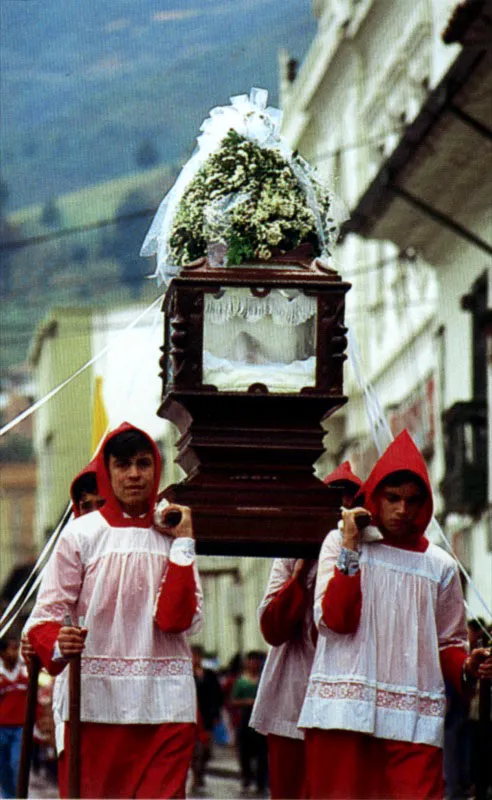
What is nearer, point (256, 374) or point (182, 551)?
point (182, 551)

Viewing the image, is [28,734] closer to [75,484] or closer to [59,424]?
[75,484]

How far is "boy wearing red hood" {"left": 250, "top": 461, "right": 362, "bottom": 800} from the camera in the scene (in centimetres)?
1193

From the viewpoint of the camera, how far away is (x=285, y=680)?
1212 cm

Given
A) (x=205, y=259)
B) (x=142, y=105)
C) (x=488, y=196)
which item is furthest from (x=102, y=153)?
(x=205, y=259)

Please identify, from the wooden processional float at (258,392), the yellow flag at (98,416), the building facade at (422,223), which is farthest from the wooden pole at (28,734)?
the building facade at (422,223)

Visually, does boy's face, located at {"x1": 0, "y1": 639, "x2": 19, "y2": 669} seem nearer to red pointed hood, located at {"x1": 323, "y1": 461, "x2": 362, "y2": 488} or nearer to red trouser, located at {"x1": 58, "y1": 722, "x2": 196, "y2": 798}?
red pointed hood, located at {"x1": 323, "y1": 461, "x2": 362, "y2": 488}

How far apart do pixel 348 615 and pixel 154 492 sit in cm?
98

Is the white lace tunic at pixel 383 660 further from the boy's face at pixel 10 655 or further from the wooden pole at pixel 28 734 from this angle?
the boy's face at pixel 10 655

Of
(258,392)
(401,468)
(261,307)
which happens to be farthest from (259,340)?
(401,468)

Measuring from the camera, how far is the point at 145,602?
36.3 feet

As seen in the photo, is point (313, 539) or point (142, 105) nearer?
point (313, 539)

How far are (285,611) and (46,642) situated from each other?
1.40 m

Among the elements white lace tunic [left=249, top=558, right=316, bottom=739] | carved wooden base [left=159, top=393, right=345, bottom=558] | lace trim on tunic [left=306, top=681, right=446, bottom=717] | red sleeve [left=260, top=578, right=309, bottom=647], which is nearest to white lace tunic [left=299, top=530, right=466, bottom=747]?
lace trim on tunic [left=306, top=681, right=446, bottom=717]

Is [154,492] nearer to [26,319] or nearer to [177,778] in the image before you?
[177,778]
